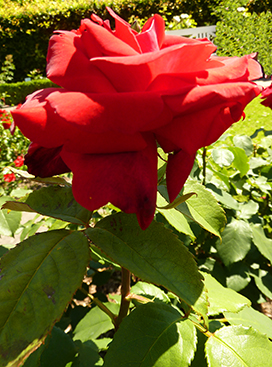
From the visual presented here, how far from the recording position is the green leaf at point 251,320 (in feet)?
2.48

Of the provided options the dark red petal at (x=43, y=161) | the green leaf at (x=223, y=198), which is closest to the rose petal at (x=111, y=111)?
the dark red petal at (x=43, y=161)

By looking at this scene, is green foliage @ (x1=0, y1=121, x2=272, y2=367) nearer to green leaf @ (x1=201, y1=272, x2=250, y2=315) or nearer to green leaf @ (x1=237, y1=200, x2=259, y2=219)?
green leaf @ (x1=201, y1=272, x2=250, y2=315)

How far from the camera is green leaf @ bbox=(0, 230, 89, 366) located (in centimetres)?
33

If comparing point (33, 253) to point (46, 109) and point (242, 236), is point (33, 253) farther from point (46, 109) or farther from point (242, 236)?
point (242, 236)

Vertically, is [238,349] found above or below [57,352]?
above

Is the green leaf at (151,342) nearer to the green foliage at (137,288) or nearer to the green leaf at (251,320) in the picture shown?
the green foliage at (137,288)

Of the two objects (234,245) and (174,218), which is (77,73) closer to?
(174,218)

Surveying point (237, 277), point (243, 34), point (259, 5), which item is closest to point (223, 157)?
point (237, 277)

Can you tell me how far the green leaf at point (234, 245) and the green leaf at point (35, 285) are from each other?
33.7 inches

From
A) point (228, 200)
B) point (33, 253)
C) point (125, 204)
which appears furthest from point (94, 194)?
point (228, 200)

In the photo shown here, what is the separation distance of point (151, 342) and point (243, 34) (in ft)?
24.3

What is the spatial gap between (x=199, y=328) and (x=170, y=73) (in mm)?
473

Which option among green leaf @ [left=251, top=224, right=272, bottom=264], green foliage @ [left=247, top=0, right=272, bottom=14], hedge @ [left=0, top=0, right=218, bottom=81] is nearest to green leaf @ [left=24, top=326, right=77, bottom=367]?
green leaf @ [left=251, top=224, right=272, bottom=264]

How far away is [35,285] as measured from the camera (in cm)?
37
